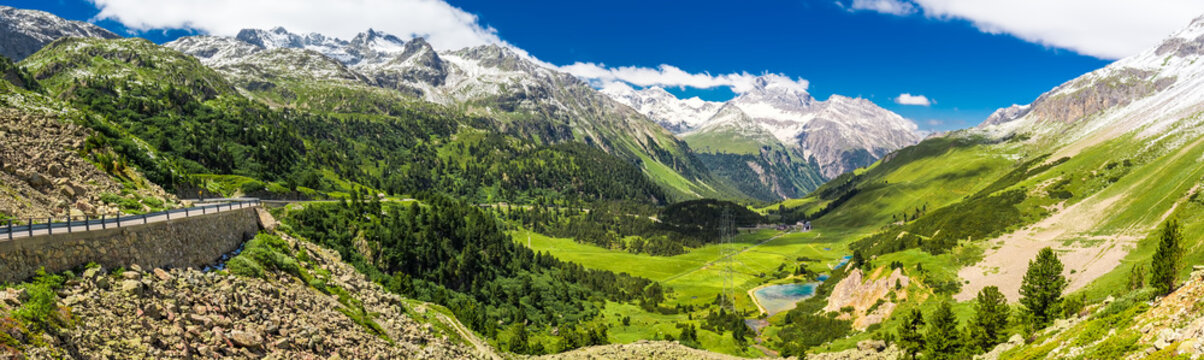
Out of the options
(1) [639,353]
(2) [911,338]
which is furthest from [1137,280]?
(1) [639,353]

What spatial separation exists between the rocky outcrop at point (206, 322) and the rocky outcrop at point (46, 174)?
1230cm

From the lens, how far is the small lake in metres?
168

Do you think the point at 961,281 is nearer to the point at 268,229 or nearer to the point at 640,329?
the point at 640,329

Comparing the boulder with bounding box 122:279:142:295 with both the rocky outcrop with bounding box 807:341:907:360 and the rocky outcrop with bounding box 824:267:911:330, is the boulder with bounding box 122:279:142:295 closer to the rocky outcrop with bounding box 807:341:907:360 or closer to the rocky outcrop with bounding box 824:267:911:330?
the rocky outcrop with bounding box 807:341:907:360

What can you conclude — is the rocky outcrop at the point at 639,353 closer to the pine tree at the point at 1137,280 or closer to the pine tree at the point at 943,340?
the pine tree at the point at 943,340

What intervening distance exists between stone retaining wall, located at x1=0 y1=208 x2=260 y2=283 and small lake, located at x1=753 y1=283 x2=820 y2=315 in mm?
148278

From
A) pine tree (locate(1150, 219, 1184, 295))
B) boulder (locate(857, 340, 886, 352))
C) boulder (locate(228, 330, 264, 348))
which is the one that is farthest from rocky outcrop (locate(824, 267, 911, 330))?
boulder (locate(228, 330, 264, 348))

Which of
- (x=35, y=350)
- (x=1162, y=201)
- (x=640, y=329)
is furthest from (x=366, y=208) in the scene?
(x=1162, y=201)

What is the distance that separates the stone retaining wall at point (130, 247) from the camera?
2395 cm

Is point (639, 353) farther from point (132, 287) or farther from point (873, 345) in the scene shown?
point (132, 287)

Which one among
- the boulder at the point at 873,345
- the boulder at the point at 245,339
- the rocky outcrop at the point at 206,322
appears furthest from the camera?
the boulder at the point at 873,345

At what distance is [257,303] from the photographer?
33406mm

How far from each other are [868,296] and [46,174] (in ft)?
431

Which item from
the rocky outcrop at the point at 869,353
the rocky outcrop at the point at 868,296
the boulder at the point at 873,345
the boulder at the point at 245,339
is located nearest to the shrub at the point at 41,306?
the boulder at the point at 245,339
